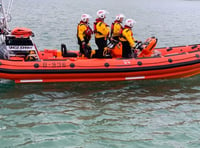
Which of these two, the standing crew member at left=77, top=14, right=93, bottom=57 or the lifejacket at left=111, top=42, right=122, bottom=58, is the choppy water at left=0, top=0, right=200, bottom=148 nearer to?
the lifejacket at left=111, top=42, right=122, bottom=58

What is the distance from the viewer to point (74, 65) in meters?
6.36

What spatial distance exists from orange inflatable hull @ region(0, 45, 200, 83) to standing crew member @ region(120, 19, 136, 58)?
1.11ft

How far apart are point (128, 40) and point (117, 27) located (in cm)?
39

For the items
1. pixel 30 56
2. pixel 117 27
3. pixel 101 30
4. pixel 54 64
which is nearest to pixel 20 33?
pixel 30 56

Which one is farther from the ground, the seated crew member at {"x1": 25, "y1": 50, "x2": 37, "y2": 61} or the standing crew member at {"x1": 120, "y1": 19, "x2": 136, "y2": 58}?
the standing crew member at {"x1": 120, "y1": 19, "x2": 136, "y2": 58}

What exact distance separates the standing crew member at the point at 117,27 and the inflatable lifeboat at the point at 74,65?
0.21 meters

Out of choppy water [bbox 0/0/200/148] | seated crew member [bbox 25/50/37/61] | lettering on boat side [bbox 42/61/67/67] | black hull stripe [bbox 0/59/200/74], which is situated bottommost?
choppy water [bbox 0/0/200/148]

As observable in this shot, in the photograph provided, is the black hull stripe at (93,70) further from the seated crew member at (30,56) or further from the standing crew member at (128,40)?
the standing crew member at (128,40)

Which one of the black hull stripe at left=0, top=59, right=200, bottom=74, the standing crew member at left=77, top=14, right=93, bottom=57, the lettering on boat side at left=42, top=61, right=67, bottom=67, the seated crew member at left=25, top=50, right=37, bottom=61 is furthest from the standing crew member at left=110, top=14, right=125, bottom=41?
the seated crew member at left=25, top=50, right=37, bottom=61

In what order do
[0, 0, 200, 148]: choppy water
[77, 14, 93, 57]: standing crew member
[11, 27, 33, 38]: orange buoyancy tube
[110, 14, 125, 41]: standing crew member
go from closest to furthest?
[0, 0, 200, 148]: choppy water
[11, 27, 33, 38]: orange buoyancy tube
[77, 14, 93, 57]: standing crew member
[110, 14, 125, 41]: standing crew member

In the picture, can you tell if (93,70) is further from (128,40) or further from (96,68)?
(128,40)

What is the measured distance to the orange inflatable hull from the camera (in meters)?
6.24

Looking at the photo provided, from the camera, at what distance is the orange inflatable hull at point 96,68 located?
624cm

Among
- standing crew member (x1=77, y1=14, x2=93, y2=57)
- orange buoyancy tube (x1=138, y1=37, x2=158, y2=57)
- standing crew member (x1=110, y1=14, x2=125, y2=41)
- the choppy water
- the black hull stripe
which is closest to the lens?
the choppy water
